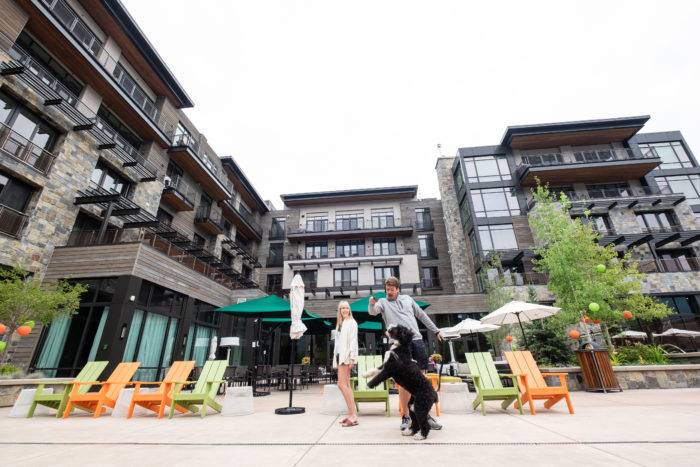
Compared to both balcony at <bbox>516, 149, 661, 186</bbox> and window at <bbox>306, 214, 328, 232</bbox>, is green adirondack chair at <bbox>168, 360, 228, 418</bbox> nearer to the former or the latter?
window at <bbox>306, 214, 328, 232</bbox>

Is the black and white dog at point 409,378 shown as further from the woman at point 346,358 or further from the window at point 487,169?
the window at point 487,169

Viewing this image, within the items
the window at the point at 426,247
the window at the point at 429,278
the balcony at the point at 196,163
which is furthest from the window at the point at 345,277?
the balcony at the point at 196,163

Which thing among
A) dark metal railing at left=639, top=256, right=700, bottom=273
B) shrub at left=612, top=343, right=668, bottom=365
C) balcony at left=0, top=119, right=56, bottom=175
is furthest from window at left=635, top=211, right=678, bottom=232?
balcony at left=0, top=119, right=56, bottom=175

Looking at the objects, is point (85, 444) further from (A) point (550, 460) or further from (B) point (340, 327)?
(A) point (550, 460)

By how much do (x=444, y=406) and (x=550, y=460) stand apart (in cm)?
298

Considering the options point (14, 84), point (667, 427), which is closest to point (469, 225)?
point (667, 427)

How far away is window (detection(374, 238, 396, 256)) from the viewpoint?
83.8 feet

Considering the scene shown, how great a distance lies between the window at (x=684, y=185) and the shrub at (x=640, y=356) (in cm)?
1919

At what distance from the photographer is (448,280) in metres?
23.8

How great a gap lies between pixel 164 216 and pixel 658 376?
1997 cm

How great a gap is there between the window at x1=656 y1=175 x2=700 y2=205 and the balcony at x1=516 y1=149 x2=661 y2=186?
1.59m

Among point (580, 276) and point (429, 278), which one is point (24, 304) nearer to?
point (580, 276)

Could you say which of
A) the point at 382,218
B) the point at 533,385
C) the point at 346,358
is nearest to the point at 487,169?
the point at 382,218

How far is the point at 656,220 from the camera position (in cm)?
2170
